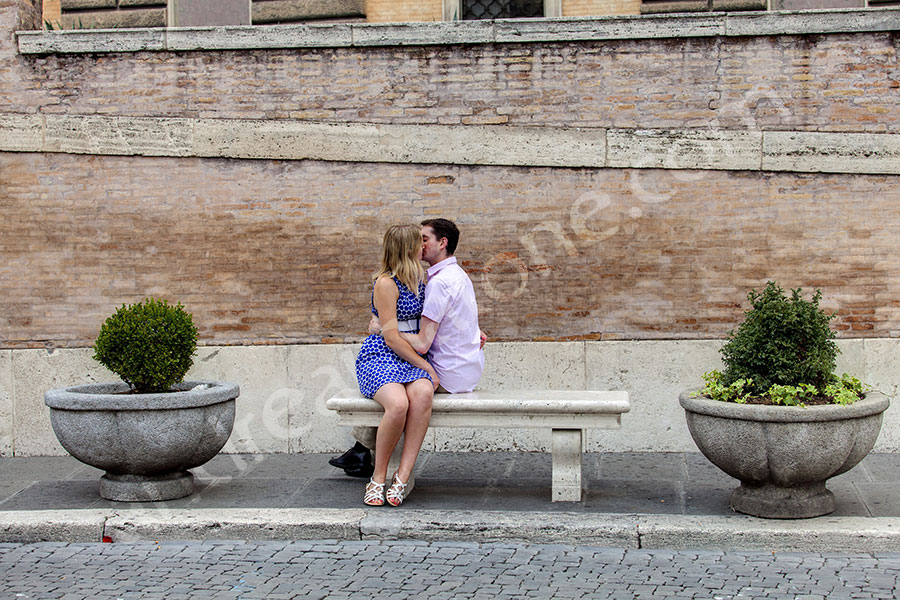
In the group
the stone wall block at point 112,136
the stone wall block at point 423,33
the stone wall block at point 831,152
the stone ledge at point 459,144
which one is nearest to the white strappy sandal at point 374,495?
the stone ledge at point 459,144

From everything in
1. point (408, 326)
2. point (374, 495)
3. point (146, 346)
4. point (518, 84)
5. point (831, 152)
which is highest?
point (518, 84)

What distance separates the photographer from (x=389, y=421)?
20.1 ft

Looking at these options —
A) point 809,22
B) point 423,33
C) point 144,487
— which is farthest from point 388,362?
point 809,22

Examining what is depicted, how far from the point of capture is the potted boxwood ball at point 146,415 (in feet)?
20.0

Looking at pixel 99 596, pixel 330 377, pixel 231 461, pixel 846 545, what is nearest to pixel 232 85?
pixel 330 377

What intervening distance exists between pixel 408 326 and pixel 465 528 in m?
1.35

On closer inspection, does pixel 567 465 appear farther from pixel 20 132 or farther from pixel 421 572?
pixel 20 132

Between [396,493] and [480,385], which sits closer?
[396,493]

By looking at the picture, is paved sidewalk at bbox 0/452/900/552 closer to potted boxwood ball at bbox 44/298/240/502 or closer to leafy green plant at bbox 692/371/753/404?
potted boxwood ball at bbox 44/298/240/502

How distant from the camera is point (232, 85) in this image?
820 cm

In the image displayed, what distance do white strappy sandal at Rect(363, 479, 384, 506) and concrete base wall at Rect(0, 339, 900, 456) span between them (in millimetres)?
1806

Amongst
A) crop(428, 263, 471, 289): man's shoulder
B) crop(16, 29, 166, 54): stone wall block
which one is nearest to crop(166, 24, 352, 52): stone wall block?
crop(16, 29, 166, 54): stone wall block

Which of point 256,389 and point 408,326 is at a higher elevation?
point 408,326

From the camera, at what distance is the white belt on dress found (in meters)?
6.38
